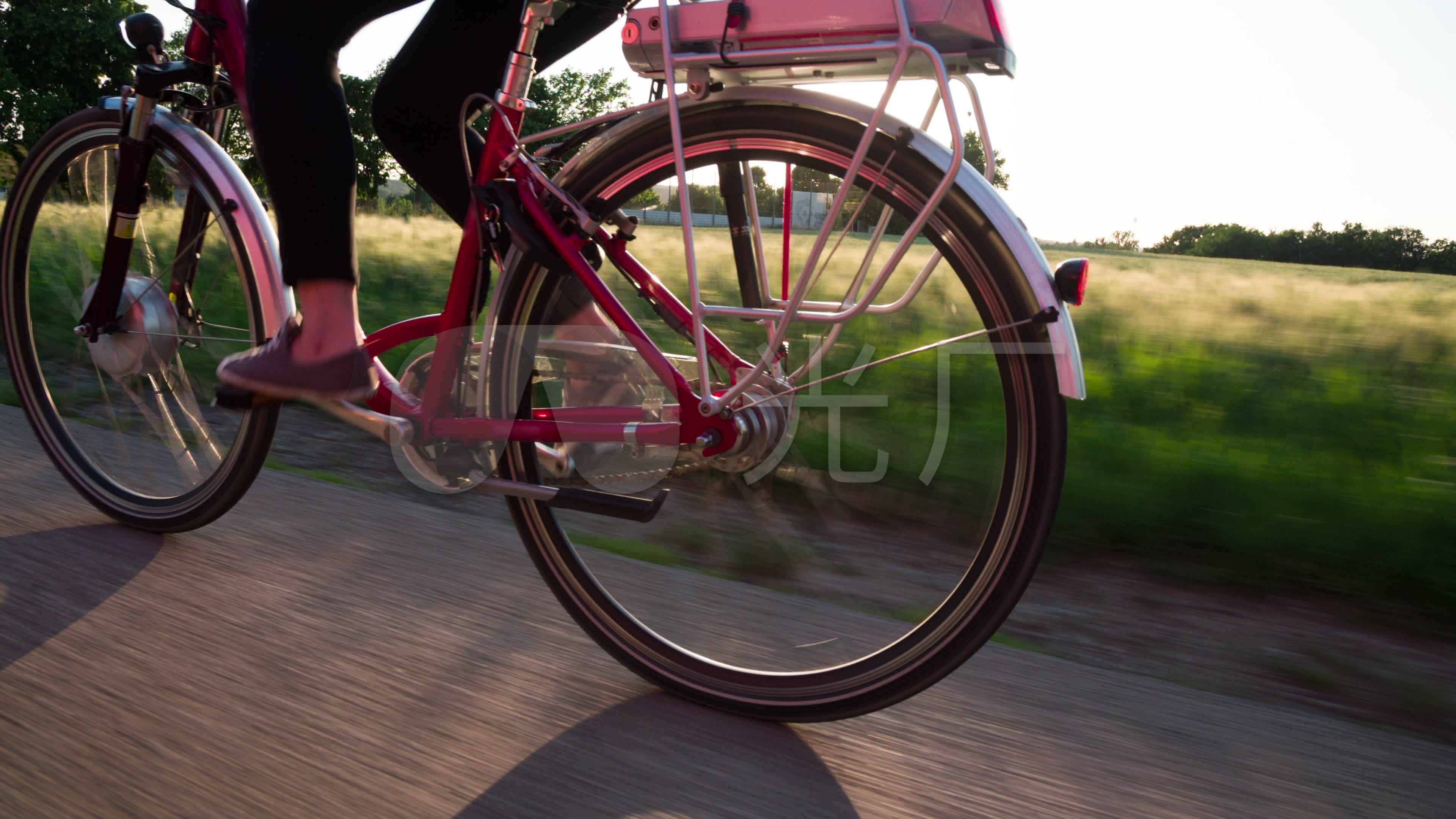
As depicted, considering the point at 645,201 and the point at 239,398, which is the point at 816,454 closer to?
the point at 645,201

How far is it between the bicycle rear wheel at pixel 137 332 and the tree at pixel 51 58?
43.0 metres

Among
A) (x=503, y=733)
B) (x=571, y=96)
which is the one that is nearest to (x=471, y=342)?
(x=503, y=733)

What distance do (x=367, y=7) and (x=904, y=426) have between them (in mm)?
1350

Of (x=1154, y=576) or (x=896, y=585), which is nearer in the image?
(x=896, y=585)

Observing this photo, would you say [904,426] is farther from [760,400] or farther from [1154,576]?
[1154,576]

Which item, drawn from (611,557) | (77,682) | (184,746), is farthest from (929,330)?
(77,682)

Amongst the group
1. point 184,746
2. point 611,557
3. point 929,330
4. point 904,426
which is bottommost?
point 184,746

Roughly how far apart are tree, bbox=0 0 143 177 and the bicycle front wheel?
44.7 m

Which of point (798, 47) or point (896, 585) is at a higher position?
point (798, 47)

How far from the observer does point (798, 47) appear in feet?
6.07

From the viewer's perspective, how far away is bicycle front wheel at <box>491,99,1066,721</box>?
1.89 m

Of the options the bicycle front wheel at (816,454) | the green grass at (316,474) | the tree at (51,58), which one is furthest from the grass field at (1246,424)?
the tree at (51,58)

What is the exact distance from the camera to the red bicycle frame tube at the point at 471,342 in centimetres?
221

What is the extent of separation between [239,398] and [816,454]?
1229 mm
